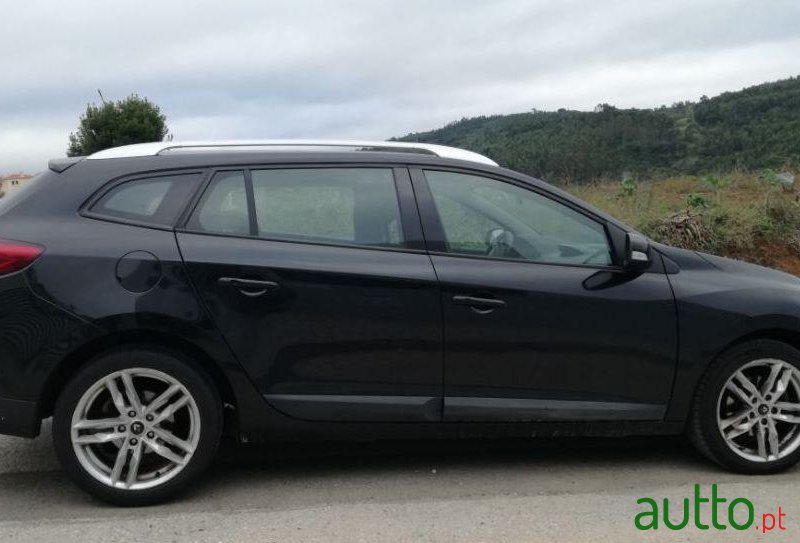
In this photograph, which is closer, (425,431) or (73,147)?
(425,431)

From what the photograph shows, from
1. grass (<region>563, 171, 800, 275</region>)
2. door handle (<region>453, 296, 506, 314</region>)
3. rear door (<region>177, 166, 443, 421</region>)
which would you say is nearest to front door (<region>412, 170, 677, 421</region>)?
door handle (<region>453, 296, 506, 314</region>)

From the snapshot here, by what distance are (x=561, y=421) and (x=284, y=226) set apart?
1660mm

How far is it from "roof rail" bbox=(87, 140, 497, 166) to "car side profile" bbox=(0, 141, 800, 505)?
0.03 metres

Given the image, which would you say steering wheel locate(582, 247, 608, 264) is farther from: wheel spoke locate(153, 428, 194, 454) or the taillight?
the taillight

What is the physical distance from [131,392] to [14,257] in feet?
2.57

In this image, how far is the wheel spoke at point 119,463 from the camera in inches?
140

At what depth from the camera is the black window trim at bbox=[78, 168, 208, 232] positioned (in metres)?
3.65

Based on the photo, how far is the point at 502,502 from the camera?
3.69m

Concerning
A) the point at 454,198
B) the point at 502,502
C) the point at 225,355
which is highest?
the point at 454,198

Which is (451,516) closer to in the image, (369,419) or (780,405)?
(369,419)

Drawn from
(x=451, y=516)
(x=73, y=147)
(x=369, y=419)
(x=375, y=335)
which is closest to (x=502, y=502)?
(x=451, y=516)

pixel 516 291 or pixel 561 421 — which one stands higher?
pixel 516 291

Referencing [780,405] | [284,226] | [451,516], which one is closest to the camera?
[451,516]

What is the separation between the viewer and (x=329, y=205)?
12.7 feet
